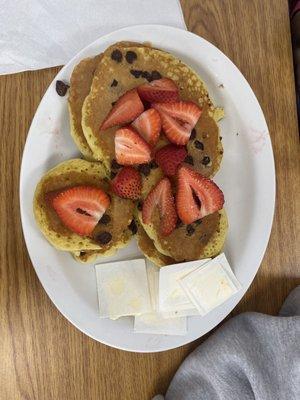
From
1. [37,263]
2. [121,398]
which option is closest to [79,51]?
[37,263]

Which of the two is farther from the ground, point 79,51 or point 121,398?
point 79,51

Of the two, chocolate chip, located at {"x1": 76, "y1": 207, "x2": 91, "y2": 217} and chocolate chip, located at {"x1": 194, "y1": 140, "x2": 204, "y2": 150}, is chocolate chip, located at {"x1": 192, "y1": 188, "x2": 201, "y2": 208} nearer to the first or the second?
chocolate chip, located at {"x1": 194, "y1": 140, "x2": 204, "y2": 150}

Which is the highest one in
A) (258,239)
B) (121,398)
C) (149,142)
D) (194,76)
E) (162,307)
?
(194,76)

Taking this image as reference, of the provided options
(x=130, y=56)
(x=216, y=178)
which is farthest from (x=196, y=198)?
(x=130, y=56)

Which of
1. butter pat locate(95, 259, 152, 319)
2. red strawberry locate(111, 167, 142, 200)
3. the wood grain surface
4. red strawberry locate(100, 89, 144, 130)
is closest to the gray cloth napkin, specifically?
the wood grain surface

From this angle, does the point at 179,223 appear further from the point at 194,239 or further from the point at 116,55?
the point at 116,55

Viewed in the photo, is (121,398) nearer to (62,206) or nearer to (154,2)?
(62,206)
